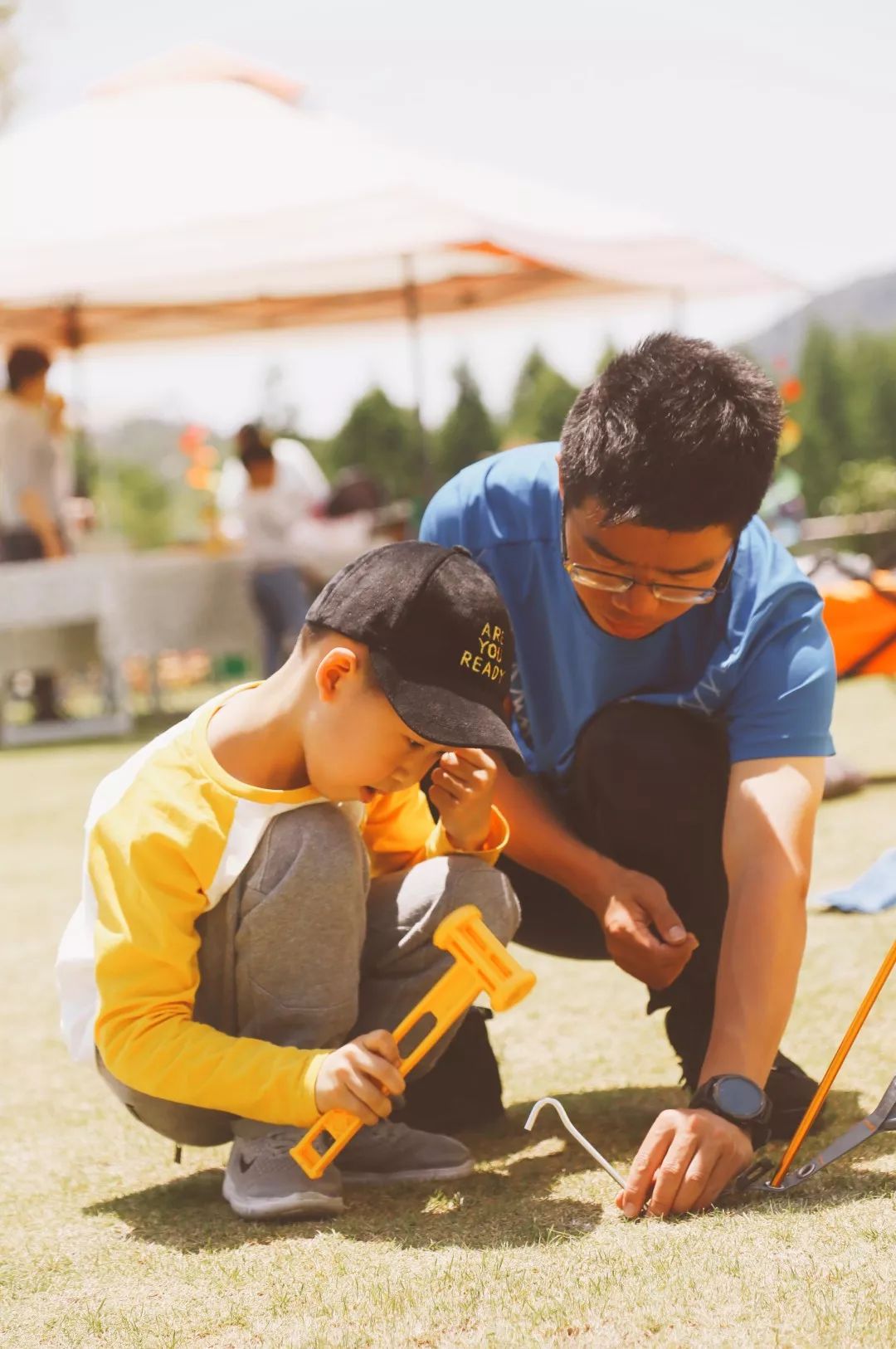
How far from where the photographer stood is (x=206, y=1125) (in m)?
1.80

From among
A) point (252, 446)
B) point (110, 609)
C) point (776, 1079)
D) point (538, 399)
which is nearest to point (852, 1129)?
point (776, 1079)

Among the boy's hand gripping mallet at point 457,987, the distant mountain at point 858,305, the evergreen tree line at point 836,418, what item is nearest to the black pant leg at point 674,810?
the boy's hand gripping mallet at point 457,987

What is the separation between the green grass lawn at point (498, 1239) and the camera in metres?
1.35

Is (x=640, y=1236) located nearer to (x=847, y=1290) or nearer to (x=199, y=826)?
(x=847, y=1290)

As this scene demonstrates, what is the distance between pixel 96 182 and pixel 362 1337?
20.0ft

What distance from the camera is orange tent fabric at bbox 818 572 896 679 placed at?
15.8 feet

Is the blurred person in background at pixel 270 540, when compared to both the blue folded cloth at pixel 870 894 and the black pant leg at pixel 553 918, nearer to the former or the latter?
the blue folded cloth at pixel 870 894

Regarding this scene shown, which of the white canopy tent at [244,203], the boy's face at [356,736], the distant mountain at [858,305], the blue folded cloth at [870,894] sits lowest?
the blue folded cloth at [870,894]

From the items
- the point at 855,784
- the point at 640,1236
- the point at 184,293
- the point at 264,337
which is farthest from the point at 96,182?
the point at 640,1236

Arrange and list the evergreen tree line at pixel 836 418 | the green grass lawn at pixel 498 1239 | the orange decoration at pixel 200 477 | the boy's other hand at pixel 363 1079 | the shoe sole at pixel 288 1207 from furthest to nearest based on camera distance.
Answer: the evergreen tree line at pixel 836 418
the orange decoration at pixel 200 477
the shoe sole at pixel 288 1207
the boy's other hand at pixel 363 1079
the green grass lawn at pixel 498 1239

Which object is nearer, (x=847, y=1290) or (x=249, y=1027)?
(x=847, y=1290)

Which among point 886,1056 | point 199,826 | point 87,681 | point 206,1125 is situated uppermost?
point 199,826

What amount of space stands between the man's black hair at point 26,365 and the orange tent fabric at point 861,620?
405 centimetres

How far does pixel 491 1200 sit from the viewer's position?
177cm
